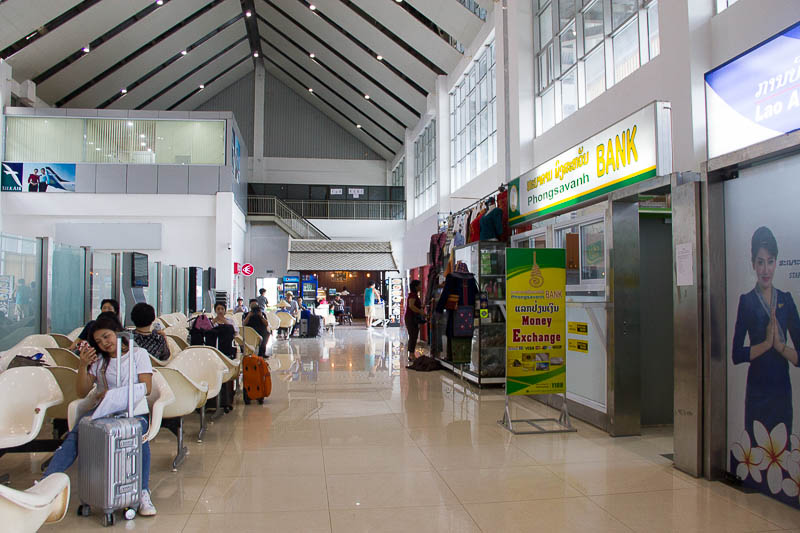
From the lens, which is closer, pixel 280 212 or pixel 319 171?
pixel 280 212

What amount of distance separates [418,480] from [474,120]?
1332 centimetres

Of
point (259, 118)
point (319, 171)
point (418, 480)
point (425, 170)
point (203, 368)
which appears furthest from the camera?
point (319, 171)

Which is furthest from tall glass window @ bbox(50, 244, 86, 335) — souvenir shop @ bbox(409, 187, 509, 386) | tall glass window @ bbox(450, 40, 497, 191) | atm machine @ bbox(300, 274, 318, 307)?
atm machine @ bbox(300, 274, 318, 307)

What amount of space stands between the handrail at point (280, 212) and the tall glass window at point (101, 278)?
562 inches

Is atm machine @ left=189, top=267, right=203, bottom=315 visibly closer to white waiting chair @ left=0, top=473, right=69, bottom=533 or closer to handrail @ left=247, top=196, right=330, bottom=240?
handrail @ left=247, top=196, right=330, bottom=240

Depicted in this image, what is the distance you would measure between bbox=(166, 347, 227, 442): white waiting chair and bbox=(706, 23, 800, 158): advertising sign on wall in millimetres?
4353

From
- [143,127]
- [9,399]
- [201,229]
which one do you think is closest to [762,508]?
[9,399]

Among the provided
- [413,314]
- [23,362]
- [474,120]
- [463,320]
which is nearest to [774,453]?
[463,320]

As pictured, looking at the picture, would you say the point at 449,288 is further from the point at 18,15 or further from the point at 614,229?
the point at 18,15

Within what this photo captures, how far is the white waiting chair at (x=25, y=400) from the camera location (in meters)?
3.65

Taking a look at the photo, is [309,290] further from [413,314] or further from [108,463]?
[108,463]

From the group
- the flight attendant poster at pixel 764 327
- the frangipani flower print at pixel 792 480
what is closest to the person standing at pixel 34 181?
the flight attendant poster at pixel 764 327

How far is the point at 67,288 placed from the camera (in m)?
8.53

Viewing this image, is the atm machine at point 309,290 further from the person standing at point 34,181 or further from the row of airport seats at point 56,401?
the row of airport seats at point 56,401
